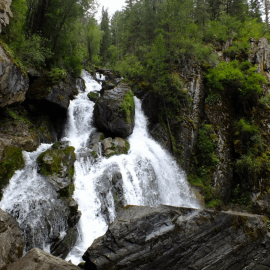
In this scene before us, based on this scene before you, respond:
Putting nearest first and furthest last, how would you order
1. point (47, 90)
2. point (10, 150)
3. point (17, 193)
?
point (17, 193) → point (10, 150) → point (47, 90)

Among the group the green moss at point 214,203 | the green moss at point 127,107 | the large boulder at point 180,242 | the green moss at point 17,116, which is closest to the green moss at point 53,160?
the green moss at point 17,116

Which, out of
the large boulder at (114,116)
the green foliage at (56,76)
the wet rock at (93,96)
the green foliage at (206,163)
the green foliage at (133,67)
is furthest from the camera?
the wet rock at (93,96)

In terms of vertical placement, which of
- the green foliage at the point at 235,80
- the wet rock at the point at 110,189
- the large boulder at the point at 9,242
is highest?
the green foliage at the point at 235,80

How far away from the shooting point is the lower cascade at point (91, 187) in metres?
7.44

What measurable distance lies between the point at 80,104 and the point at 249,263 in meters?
15.2

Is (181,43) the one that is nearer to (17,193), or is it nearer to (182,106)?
(182,106)

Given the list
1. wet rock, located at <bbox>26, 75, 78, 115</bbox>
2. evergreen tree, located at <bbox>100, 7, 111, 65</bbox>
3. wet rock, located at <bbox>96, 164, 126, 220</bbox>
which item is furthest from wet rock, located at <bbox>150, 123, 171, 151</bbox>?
evergreen tree, located at <bbox>100, 7, 111, 65</bbox>

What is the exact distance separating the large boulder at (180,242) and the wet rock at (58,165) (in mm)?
4020

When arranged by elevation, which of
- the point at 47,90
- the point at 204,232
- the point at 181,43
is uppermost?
the point at 181,43

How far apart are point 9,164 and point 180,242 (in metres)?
7.53

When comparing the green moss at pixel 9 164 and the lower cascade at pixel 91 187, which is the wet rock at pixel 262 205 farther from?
the green moss at pixel 9 164

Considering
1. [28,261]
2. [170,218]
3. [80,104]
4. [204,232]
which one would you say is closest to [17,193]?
[28,261]

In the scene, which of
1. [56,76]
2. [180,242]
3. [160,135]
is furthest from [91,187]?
[56,76]

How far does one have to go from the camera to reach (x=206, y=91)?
17250 millimetres
